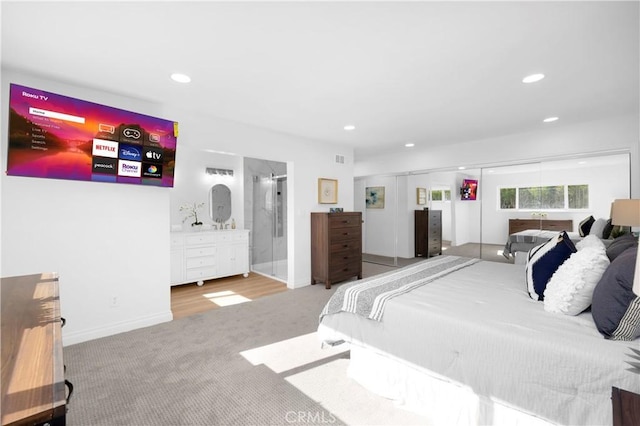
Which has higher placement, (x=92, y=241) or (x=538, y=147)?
(x=538, y=147)

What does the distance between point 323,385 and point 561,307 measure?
161 cm

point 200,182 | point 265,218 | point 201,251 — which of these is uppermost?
point 200,182

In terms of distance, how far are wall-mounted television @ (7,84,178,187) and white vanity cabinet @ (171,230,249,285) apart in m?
1.74

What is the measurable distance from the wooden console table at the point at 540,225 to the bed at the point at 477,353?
2.70m

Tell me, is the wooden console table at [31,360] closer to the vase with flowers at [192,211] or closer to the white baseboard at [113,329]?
the white baseboard at [113,329]

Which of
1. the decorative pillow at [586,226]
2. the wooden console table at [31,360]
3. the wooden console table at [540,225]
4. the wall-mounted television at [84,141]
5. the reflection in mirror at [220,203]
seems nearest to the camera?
the wooden console table at [31,360]

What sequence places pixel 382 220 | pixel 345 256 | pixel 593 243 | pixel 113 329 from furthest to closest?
1. pixel 382 220
2. pixel 345 256
3. pixel 113 329
4. pixel 593 243

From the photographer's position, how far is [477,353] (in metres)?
1.57

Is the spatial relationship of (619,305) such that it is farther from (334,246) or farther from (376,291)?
(334,246)

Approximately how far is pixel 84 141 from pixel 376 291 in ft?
9.57

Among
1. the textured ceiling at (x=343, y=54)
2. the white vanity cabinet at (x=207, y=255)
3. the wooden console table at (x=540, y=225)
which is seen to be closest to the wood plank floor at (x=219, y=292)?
the white vanity cabinet at (x=207, y=255)

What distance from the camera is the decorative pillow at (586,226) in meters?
3.95

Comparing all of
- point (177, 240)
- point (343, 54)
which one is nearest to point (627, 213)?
point (343, 54)

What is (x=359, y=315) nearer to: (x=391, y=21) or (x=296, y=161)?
(x=391, y=21)
